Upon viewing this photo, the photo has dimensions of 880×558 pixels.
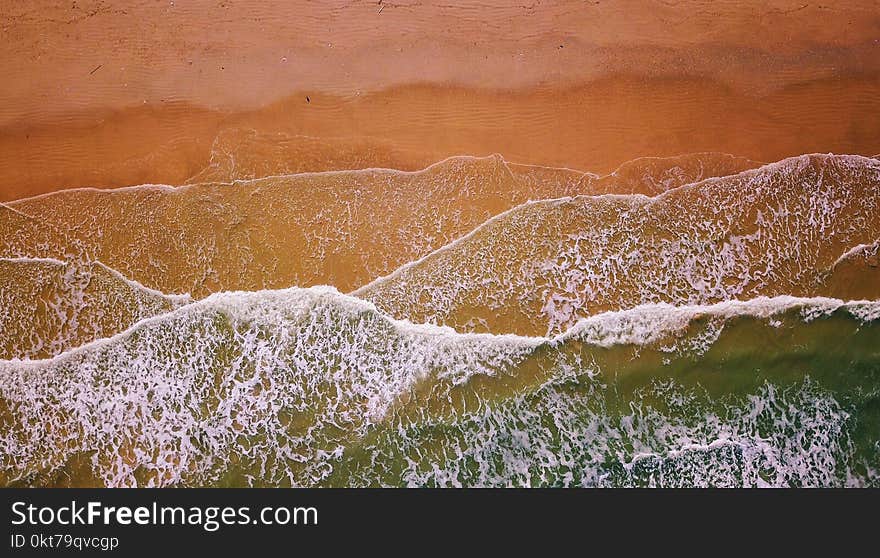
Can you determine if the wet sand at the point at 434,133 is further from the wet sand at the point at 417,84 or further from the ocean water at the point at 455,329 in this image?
the ocean water at the point at 455,329

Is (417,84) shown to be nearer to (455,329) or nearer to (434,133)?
(434,133)

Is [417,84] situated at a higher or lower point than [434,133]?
higher

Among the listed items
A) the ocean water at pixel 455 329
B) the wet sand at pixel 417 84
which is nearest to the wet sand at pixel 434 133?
the wet sand at pixel 417 84

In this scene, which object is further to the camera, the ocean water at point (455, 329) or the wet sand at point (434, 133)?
the wet sand at point (434, 133)

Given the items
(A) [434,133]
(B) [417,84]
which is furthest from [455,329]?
(B) [417,84]

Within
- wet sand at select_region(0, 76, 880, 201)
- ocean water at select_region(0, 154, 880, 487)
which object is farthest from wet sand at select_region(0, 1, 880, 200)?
ocean water at select_region(0, 154, 880, 487)

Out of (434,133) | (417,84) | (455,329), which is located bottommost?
(455,329)

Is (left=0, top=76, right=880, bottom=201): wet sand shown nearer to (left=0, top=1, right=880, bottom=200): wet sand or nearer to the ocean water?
(left=0, top=1, right=880, bottom=200): wet sand

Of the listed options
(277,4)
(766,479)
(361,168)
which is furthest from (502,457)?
(277,4)
